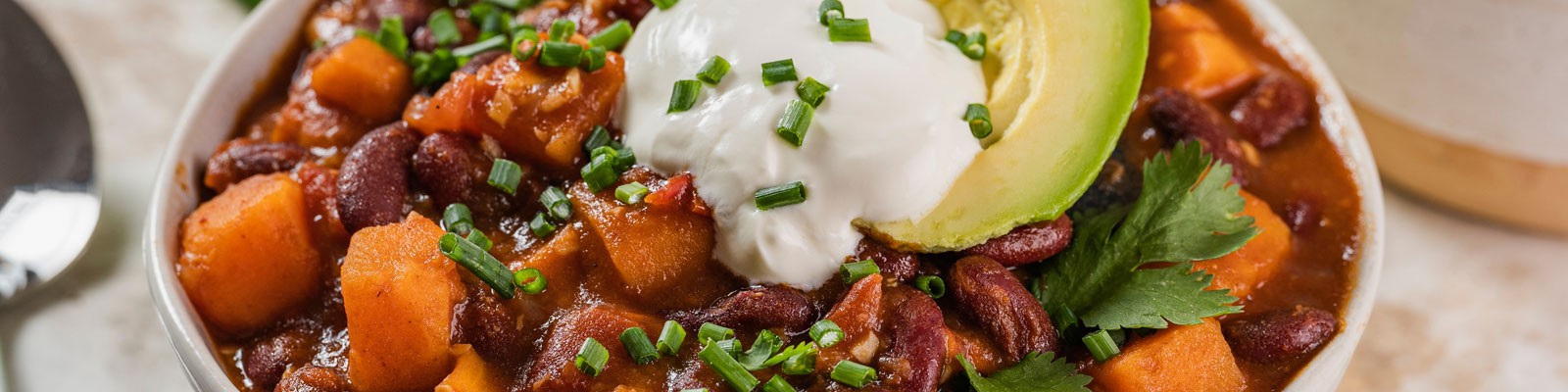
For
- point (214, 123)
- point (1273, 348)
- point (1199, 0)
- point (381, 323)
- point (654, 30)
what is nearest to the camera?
point (381, 323)

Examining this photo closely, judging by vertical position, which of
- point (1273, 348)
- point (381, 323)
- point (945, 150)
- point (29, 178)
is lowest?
point (29, 178)

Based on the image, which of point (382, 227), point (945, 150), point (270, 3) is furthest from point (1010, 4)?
point (270, 3)

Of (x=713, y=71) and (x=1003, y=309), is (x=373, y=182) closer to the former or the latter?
(x=713, y=71)

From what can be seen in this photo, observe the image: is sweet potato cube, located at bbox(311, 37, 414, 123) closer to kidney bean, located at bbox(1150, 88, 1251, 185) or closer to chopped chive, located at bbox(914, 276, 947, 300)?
chopped chive, located at bbox(914, 276, 947, 300)

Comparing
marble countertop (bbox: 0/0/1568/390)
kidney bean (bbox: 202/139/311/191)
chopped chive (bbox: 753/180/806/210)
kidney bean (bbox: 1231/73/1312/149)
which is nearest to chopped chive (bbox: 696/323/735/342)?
chopped chive (bbox: 753/180/806/210)

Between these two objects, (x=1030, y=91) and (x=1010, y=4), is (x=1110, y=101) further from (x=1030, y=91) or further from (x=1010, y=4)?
(x=1010, y=4)

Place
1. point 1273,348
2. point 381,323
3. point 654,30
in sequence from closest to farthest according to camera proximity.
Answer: point 381,323
point 1273,348
point 654,30

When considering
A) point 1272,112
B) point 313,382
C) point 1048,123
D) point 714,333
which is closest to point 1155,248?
point 1048,123
